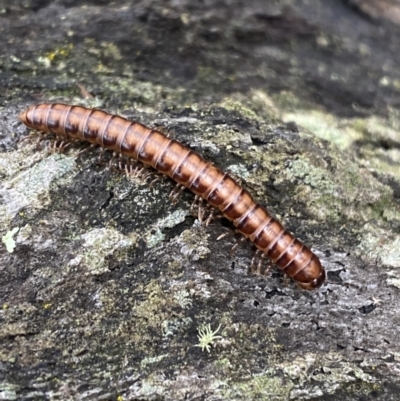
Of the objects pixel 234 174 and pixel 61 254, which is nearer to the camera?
pixel 61 254

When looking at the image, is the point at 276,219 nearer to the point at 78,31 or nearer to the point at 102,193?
the point at 102,193

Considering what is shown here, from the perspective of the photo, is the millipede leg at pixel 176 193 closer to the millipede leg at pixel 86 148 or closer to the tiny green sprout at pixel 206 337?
the millipede leg at pixel 86 148

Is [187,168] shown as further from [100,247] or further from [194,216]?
[100,247]

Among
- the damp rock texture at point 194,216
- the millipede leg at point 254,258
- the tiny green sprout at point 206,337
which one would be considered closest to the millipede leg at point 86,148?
the damp rock texture at point 194,216

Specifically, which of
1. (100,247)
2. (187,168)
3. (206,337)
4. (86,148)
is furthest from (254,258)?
(86,148)

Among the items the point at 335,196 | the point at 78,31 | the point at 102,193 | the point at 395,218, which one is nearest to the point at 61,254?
the point at 102,193

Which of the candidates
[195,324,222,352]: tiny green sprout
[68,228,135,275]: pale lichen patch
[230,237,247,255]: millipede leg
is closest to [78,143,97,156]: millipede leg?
[68,228,135,275]: pale lichen patch

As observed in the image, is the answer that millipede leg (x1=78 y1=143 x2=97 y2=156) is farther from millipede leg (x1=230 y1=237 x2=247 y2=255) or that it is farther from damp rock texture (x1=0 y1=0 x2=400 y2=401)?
millipede leg (x1=230 y1=237 x2=247 y2=255)

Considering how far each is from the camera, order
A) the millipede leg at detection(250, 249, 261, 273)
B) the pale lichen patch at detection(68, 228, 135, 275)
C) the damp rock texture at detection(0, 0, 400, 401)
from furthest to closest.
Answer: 1. the millipede leg at detection(250, 249, 261, 273)
2. the pale lichen patch at detection(68, 228, 135, 275)
3. the damp rock texture at detection(0, 0, 400, 401)
